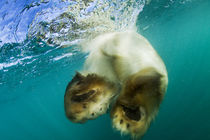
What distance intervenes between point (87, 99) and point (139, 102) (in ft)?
1.87

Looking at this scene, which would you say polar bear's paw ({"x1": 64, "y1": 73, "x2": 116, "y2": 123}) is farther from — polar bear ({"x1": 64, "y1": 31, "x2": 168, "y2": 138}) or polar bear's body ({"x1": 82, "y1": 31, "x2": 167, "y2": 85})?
polar bear's body ({"x1": 82, "y1": 31, "x2": 167, "y2": 85})

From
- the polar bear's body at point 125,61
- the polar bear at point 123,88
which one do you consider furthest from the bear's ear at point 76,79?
the polar bear's body at point 125,61

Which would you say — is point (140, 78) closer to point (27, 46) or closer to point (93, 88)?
point (93, 88)

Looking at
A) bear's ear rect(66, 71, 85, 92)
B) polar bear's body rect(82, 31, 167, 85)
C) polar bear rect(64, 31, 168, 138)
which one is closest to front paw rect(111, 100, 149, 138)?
polar bear rect(64, 31, 168, 138)

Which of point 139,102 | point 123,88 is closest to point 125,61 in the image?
point 123,88

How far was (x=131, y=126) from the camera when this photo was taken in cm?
124

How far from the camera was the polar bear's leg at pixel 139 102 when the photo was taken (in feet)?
3.95

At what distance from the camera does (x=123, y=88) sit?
4.12 feet

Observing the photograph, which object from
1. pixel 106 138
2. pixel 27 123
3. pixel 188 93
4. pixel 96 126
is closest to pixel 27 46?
pixel 106 138

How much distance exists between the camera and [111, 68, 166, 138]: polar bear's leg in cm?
120

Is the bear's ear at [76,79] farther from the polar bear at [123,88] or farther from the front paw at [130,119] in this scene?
the front paw at [130,119]

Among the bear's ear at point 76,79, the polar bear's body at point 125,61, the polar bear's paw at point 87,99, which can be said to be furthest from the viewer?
the bear's ear at point 76,79

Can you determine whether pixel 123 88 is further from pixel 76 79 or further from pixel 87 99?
pixel 76 79

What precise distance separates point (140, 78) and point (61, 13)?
469cm
